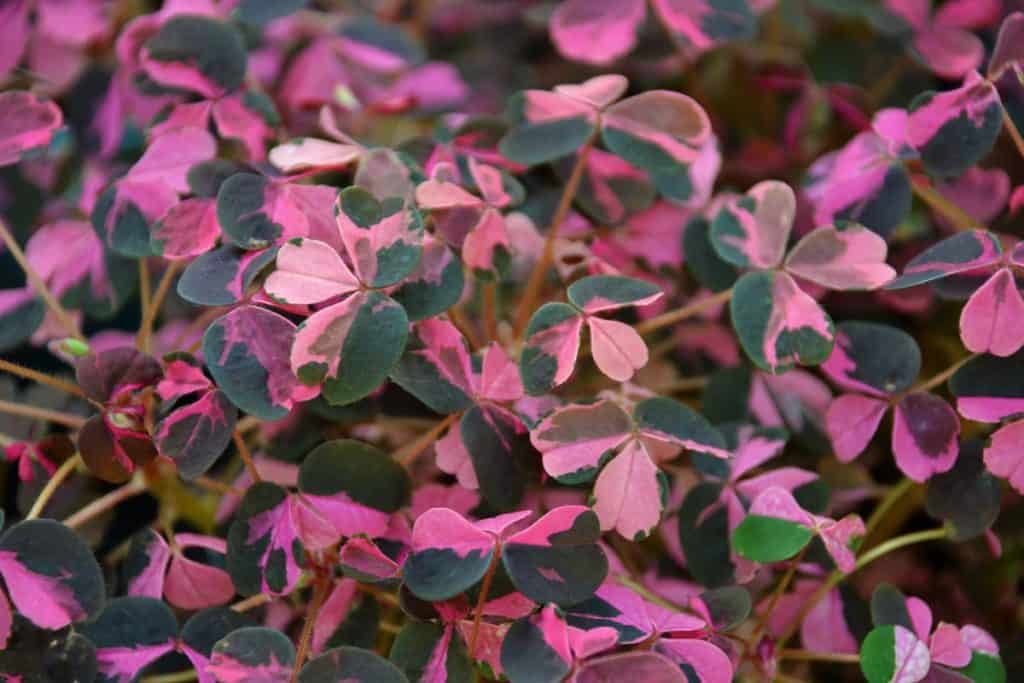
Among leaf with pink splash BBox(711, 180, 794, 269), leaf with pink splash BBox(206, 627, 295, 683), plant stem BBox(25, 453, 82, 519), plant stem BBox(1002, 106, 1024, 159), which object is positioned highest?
plant stem BBox(1002, 106, 1024, 159)

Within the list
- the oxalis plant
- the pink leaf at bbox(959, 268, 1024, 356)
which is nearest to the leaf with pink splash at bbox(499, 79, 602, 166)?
the oxalis plant

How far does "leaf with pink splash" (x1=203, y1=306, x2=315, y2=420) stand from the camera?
2.16 ft

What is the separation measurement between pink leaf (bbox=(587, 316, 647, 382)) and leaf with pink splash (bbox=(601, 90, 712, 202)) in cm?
19

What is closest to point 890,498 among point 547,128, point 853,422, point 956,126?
point 853,422

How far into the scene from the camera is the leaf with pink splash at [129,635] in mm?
680

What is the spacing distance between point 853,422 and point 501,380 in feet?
0.93

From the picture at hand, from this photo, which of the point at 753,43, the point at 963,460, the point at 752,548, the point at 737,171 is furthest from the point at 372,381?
the point at 753,43

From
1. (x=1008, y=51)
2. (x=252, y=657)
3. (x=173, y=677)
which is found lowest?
(x=173, y=677)

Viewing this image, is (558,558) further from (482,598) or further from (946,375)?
(946,375)

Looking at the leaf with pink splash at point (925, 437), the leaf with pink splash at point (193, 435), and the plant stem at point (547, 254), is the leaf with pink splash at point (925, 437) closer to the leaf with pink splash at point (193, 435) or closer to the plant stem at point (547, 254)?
the plant stem at point (547, 254)

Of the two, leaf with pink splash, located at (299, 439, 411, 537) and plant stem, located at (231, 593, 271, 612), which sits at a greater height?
leaf with pink splash, located at (299, 439, 411, 537)

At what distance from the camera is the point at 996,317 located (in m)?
0.69

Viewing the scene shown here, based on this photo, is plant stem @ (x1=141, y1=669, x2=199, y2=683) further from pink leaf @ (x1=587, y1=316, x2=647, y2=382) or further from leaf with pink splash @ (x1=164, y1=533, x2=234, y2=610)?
pink leaf @ (x1=587, y1=316, x2=647, y2=382)

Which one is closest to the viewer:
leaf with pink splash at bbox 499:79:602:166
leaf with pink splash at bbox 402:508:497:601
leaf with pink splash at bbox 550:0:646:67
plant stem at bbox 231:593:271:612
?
leaf with pink splash at bbox 402:508:497:601
